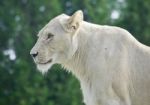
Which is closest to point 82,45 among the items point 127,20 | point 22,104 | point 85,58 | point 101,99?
point 85,58

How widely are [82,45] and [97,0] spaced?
28555mm

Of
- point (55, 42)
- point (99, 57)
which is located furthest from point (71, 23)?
point (99, 57)

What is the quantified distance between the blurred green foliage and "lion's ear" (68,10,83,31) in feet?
72.6

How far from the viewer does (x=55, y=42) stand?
1200 centimetres

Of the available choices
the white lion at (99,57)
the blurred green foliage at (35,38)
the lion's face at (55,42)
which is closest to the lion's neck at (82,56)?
the white lion at (99,57)

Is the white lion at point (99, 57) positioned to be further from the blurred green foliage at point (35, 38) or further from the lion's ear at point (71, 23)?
the blurred green foliage at point (35, 38)

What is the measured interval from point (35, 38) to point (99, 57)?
24.6 m

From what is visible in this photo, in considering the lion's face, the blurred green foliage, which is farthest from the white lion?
the blurred green foliage

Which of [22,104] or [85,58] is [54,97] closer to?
[22,104]

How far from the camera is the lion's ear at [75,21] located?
1188 centimetres

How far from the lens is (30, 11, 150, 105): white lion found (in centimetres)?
1178

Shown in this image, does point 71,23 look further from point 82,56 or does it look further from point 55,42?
point 82,56

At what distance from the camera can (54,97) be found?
3559 centimetres

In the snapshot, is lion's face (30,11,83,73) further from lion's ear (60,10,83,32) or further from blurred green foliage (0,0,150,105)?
blurred green foliage (0,0,150,105)
